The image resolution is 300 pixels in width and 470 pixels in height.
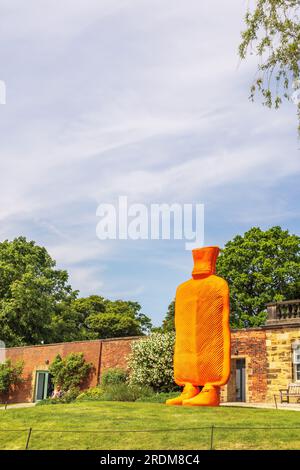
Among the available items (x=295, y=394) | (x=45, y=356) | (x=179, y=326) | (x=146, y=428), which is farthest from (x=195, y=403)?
(x=45, y=356)

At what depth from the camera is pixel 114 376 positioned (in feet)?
81.0

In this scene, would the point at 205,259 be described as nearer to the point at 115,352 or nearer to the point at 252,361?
Answer: the point at 252,361

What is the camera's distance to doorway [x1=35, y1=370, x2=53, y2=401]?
96.7 feet

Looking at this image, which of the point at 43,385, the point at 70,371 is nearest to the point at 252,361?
the point at 70,371

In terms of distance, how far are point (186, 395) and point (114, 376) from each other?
9313 millimetres

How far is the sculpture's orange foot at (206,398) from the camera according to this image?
50.0ft

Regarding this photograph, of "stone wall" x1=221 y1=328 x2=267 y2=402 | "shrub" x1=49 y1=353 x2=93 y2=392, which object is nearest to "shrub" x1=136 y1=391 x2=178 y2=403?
"stone wall" x1=221 y1=328 x2=267 y2=402

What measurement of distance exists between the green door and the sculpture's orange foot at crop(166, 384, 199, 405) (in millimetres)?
15211

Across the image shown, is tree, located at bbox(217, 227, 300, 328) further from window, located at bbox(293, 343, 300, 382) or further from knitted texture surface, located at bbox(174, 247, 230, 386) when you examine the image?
knitted texture surface, located at bbox(174, 247, 230, 386)

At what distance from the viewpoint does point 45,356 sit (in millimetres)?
29812

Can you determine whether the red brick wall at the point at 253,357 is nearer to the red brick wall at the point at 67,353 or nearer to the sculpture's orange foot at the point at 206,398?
the red brick wall at the point at 67,353

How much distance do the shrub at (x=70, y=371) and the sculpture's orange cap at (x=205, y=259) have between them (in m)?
12.1

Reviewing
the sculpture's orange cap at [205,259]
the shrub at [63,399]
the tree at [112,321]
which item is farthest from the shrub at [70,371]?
the tree at [112,321]

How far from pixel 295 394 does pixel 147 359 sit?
5.92 metres
